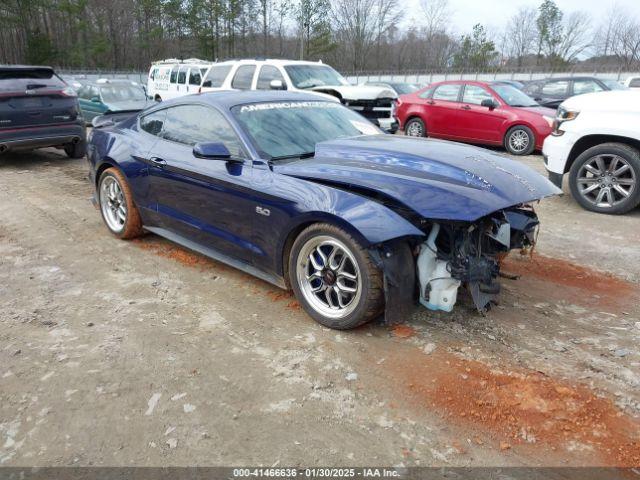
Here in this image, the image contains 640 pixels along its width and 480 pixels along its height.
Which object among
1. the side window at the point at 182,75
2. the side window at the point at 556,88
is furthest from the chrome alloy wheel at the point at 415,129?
the side window at the point at 182,75

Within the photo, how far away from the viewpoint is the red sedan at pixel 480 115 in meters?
10.9

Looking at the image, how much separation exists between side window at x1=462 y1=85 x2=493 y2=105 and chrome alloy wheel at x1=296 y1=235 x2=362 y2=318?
9388 millimetres

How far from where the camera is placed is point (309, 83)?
432 inches

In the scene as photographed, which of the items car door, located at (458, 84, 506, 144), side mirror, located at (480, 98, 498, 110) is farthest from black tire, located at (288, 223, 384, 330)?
side mirror, located at (480, 98, 498, 110)

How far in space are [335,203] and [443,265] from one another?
2.70 feet

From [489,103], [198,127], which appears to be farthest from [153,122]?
[489,103]

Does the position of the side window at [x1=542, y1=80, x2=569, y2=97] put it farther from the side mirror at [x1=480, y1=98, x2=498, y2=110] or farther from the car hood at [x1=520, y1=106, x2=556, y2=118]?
the side mirror at [x1=480, y1=98, x2=498, y2=110]

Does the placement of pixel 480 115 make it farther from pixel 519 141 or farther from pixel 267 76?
pixel 267 76

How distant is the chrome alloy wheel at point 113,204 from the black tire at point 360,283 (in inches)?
99.4

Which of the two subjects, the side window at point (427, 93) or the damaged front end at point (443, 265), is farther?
the side window at point (427, 93)

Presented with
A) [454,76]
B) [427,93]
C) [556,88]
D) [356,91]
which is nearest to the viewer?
[356,91]

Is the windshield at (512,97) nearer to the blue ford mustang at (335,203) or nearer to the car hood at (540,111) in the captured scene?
the car hood at (540,111)

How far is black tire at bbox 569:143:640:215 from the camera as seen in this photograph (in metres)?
6.11

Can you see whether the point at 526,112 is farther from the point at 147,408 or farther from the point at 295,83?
the point at 147,408
